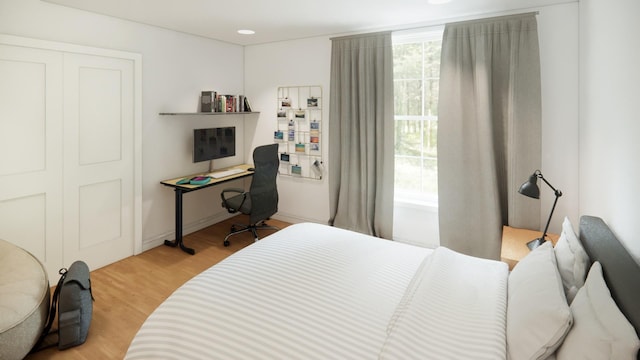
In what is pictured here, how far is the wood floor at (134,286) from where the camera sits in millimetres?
2293

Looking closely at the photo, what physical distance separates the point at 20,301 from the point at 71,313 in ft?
0.94

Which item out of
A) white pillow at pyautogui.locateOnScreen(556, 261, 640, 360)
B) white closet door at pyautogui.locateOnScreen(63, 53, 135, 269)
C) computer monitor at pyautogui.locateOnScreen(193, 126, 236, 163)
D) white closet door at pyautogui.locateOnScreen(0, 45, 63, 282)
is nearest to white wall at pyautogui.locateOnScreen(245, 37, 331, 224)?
computer monitor at pyautogui.locateOnScreen(193, 126, 236, 163)

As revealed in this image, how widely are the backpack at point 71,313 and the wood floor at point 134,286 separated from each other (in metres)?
0.06

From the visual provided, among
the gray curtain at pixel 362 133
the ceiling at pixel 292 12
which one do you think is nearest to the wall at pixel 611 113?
the ceiling at pixel 292 12

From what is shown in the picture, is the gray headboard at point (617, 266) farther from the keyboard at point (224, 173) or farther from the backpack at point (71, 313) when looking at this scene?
the keyboard at point (224, 173)

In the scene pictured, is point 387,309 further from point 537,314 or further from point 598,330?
point 598,330

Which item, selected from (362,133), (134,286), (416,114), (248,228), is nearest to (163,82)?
(248,228)

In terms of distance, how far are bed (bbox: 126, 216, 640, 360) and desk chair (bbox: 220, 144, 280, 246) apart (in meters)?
1.76

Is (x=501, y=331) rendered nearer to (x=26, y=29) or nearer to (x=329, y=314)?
(x=329, y=314)

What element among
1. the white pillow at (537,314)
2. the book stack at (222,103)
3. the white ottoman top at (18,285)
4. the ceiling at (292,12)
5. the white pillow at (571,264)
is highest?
the ceiling at (292,12)

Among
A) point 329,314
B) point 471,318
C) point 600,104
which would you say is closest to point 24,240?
point 329,314

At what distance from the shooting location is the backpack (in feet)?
7.34

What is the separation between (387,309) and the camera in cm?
159

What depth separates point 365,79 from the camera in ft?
12.5
